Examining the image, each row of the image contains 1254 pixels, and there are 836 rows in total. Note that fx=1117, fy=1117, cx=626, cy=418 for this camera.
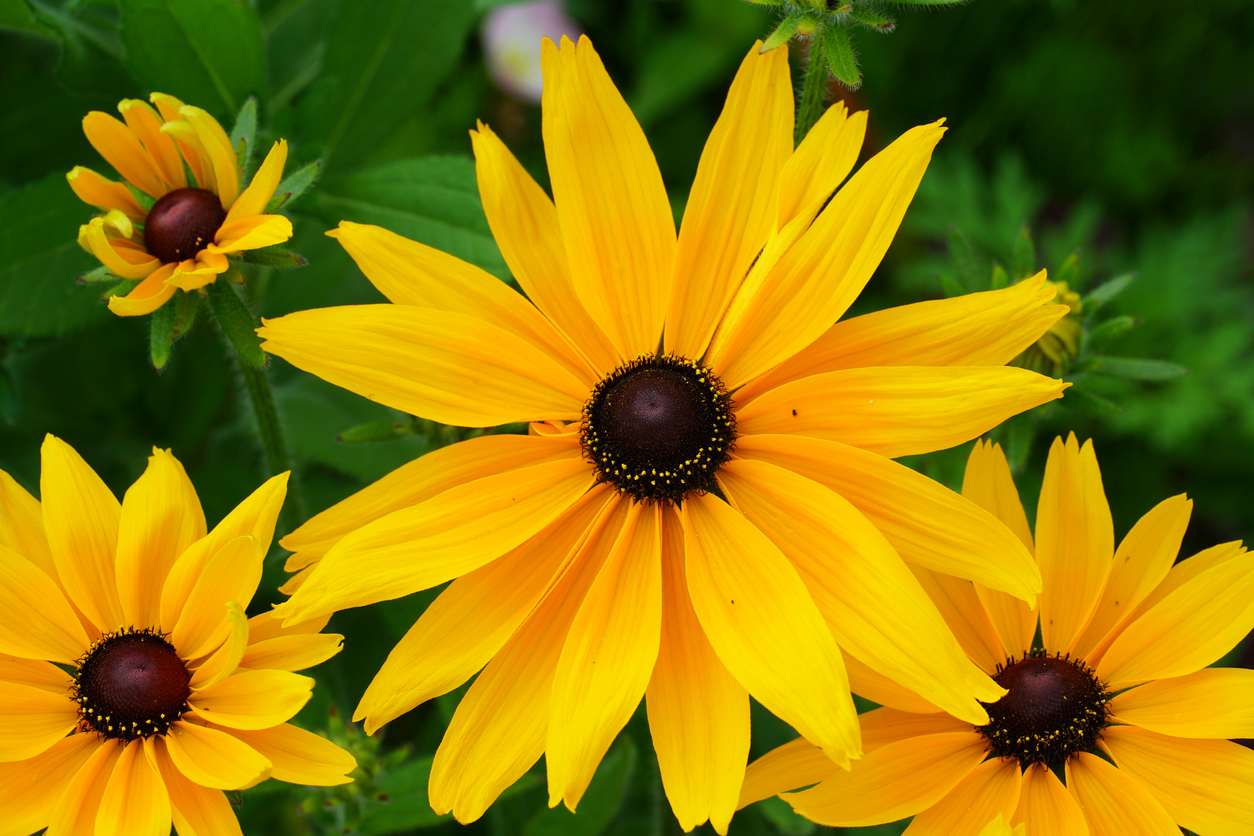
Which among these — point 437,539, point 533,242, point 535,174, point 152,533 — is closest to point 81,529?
point 152,533

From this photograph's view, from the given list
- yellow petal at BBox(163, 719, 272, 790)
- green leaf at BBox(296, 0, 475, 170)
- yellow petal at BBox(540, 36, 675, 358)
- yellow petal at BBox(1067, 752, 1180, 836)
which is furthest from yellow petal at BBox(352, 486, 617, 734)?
green leaf at BBox(296, 0, 475, 170)

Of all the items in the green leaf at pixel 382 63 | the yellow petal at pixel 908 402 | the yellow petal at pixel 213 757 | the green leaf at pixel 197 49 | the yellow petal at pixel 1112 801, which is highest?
the green leaf at pixel 382 63

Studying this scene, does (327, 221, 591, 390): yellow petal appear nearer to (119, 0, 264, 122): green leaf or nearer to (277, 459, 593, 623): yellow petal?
(277, 459, 593, 623): yellow petal

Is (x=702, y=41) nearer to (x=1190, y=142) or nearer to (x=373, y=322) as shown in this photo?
(x=1190, y=142)

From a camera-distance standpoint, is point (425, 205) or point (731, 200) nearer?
point (731, 200)

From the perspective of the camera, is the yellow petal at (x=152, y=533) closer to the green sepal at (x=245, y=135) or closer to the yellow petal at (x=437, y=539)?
the yellow petal at (x=437, y=539)

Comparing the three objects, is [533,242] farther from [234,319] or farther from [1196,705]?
[1196,705]

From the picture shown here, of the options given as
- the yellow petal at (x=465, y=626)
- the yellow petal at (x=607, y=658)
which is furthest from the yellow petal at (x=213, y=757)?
the yellow petal at (x=607, y=658)
